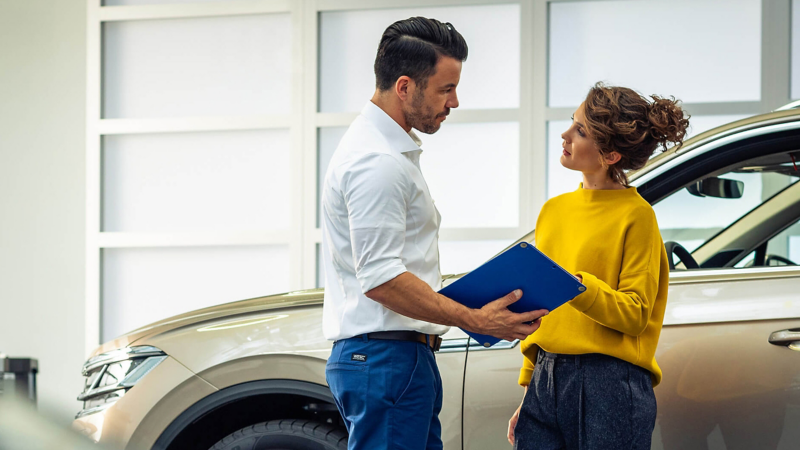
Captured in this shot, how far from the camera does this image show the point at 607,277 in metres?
1.91

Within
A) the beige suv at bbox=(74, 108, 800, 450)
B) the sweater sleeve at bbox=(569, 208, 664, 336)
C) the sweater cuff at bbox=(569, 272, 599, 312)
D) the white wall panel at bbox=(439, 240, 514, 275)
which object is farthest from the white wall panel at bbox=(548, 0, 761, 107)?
the sweater cuff at bbox=(569, 272, 599, 312)

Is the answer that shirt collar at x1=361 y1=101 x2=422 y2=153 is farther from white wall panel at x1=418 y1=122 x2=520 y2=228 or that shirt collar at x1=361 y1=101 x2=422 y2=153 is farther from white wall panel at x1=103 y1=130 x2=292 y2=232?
white wall panel at x1=103 y1=130 x2=292 y2=232

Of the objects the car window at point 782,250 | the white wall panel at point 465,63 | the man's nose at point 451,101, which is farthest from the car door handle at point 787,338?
the white wall panel at point 465,63

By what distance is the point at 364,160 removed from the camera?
1.98 metres

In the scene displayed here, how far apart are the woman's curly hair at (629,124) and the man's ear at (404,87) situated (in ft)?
1.54

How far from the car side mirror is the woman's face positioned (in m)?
0.82

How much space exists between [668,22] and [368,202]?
467cm

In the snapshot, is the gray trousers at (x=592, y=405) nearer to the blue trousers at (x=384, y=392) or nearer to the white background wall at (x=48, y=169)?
the blue trousers at (x=384, y=392)

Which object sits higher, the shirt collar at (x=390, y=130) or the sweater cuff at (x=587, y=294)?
the shirt collar at (x=390, y=130)

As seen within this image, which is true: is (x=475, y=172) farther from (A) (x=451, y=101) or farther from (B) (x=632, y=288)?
(B) (x=632, y=288)

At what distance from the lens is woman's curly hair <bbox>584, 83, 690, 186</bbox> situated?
1910mm

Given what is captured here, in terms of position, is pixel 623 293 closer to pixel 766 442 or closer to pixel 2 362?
pixel 766 442

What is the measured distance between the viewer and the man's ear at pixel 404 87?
2.12 meters

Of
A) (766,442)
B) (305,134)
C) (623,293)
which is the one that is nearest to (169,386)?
(623,293)
